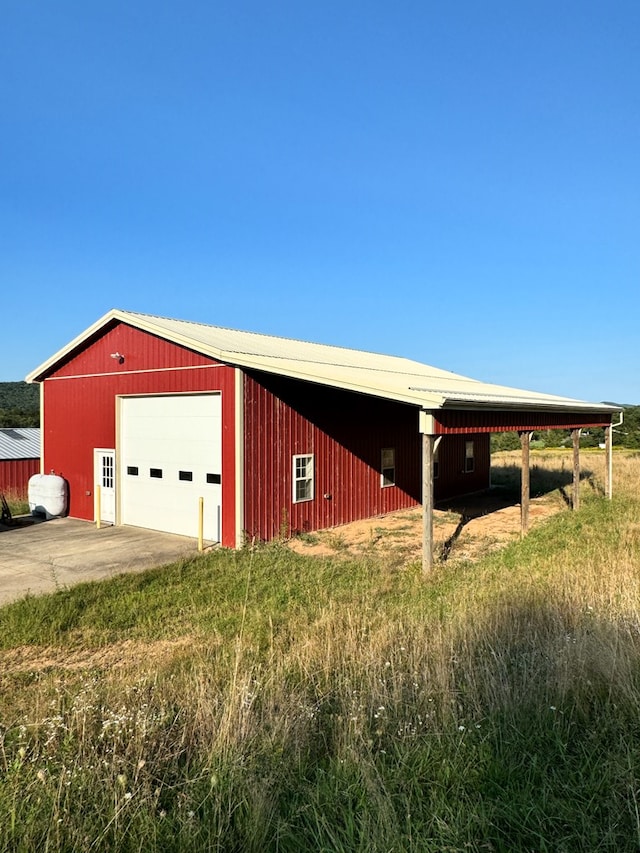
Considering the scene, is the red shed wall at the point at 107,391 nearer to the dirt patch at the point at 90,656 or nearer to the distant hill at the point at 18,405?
the dirt patch at the point at 90,656

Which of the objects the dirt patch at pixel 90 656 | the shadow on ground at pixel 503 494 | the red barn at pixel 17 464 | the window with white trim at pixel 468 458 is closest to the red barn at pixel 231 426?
the shadow on ground at pixel 503 494

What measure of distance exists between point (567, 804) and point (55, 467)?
51.2 ft

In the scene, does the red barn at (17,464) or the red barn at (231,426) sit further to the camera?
the red barn at (17,464)

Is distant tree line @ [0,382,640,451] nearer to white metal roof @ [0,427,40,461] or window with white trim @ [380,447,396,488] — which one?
white metal roof @ [0,427,40,461]

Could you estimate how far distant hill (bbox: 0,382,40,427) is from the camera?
5132cm

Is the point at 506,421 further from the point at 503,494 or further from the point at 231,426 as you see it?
the point at 503,494

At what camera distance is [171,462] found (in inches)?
510

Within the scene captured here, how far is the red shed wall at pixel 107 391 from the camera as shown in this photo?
11.7 metres

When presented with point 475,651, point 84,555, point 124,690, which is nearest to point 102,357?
point 84,555

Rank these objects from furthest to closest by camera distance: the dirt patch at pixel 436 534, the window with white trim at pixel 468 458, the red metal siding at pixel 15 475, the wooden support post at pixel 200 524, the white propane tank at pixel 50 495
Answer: the red metal siding at pixel 15 475 → the window with white trim at pixel 468 458 → the white propane tank at pixel 50 495 → the wooden support post at pixel 200 524 → the dirt patch at pixel 436 534

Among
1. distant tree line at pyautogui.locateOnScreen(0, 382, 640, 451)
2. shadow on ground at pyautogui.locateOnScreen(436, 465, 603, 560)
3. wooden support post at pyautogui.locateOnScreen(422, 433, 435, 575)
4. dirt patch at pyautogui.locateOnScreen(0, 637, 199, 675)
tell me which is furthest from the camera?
distant tree line at pyautogui.locateOnScreen(0, 382, 640, 451)

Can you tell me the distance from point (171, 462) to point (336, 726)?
32.4ft

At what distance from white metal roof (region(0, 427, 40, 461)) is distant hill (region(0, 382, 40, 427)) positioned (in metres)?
25.1

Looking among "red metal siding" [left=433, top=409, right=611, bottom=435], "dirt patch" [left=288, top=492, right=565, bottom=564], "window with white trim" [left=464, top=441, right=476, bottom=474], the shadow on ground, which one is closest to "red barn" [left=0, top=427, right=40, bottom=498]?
"dirt patch" [left=288, top=492, right=565, bottom=564]
